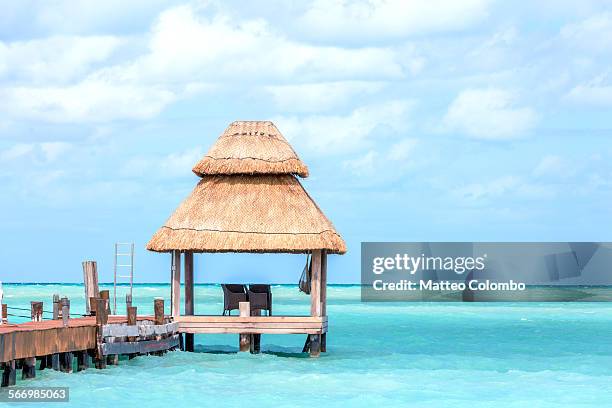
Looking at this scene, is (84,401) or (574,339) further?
(574,339)

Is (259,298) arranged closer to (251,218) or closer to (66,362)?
(251,218)

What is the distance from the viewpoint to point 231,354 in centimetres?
3191

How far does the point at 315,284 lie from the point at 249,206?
247 centimetres

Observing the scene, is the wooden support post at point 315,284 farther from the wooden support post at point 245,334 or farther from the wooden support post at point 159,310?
the wooden support post at point 159,310

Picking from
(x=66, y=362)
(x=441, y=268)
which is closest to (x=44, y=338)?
(x=66, y=362)

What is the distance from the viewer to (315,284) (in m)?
30.6

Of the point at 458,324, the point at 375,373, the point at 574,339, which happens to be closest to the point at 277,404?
the point at 375,373

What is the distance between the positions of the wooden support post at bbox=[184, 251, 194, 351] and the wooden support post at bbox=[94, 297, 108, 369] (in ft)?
16.4

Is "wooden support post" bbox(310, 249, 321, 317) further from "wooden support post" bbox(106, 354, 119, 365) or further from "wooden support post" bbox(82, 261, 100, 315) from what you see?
"wooden support post" bbox(82, 261, 100, 315)

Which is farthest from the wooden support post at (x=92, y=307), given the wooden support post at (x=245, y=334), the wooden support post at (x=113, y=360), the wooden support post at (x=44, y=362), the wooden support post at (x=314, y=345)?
the wooden support post at (x=314, y=345)

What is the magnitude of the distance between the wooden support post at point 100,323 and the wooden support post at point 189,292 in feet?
16.4

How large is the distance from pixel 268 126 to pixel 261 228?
3.06 metres

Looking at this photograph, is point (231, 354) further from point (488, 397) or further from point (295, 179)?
point (488, 397)

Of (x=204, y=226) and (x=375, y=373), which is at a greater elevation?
(x=204, y=226)
